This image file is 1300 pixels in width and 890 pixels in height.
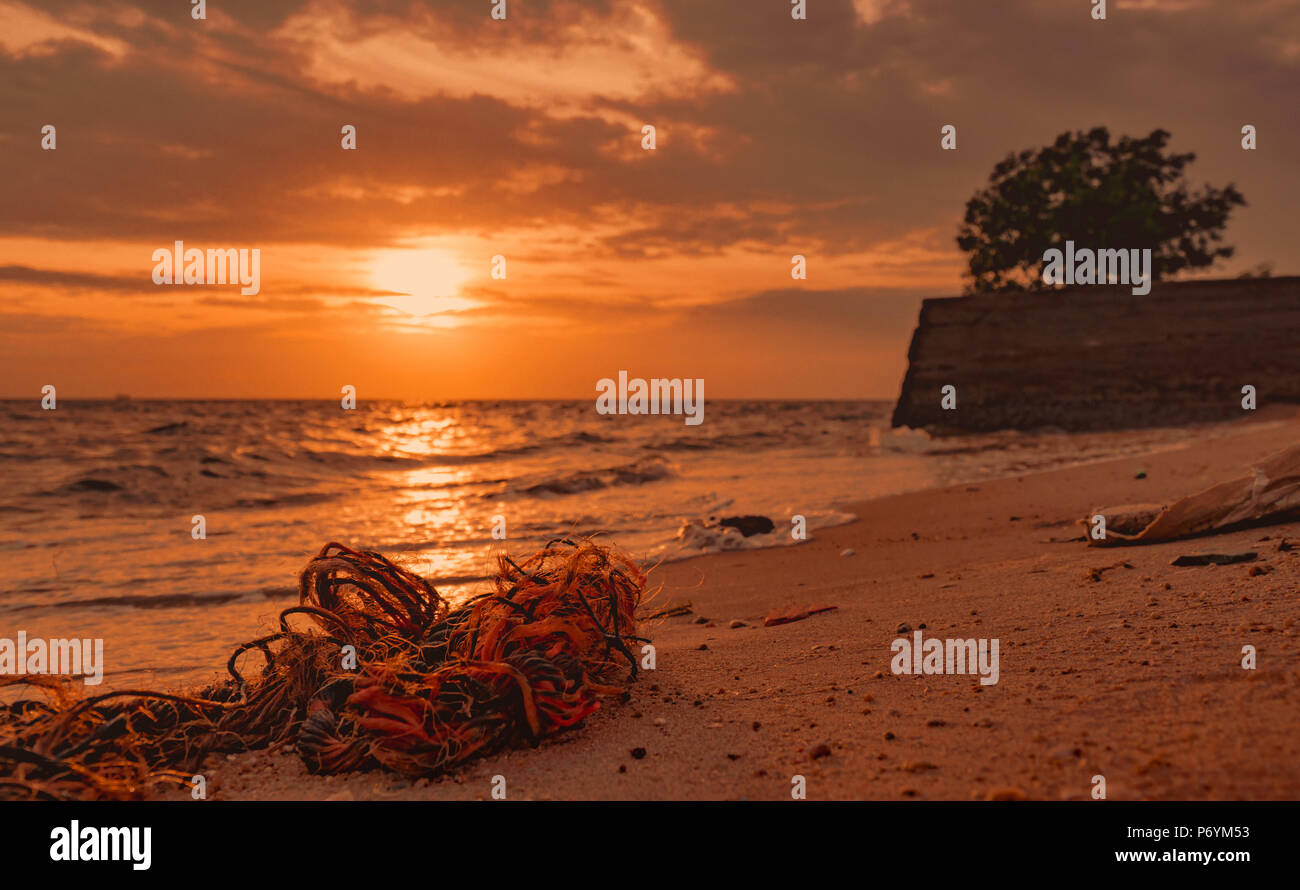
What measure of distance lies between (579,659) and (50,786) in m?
1.66

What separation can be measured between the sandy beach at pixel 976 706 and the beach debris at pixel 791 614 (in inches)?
3.8

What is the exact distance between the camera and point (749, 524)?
8.47 meters

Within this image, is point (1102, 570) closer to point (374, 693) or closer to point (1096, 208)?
point (374, 693)

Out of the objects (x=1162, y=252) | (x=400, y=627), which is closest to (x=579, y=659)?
(x=400, y=627)

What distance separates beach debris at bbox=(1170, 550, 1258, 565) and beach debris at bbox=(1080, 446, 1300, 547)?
56 centimetres

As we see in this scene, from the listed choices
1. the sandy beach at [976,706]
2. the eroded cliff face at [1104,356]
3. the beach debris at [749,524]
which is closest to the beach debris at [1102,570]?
the sandy beach at [976,706]

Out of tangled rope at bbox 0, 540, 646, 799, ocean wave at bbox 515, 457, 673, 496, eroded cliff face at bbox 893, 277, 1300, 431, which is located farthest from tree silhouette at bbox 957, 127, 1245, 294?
tangled rope at bbox 0, 540, 646, 799

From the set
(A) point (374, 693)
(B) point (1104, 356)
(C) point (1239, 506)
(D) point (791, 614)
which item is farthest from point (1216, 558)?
(B) point (1104, 356)

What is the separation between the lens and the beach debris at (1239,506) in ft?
14.7

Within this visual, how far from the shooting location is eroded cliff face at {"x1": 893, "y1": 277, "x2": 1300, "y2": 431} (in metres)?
22.6

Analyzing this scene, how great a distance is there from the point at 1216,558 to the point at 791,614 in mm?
2203

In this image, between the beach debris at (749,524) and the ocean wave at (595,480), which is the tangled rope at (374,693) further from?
the ocean wave at (595,480)

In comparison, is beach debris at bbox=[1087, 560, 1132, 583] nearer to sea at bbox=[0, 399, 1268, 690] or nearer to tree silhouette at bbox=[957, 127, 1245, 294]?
sea at bbox=[0, 399, 1268, 690]

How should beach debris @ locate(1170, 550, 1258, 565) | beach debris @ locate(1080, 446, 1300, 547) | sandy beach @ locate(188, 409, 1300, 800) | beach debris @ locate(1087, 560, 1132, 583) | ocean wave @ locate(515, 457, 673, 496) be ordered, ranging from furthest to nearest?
1. ocean wave @ locate(515, 457, 673, 496)
2. beach debris @ locate(1080, 446, 1300, 547)
3. beach debris @ locate(1087, 560, 1132, 583)
4. beach debris @ locate(1170, 550, 1258, 565)
5. sandy beach @ locate(188, 409, 1300, 800)
